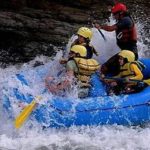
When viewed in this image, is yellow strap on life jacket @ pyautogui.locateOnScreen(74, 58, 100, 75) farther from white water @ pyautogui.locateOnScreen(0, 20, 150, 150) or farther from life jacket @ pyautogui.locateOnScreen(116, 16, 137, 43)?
life jacket @ pyautogui.locateOnScreen(116, 16, 137, 43)

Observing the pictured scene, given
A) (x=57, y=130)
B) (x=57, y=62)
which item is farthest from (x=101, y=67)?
(x=57, y=130)

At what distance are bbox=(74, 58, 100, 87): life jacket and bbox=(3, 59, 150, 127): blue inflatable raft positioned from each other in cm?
15

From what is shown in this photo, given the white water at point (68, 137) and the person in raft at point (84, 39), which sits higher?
the person in raft at point (84, 39)

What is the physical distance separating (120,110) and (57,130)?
3.27ft

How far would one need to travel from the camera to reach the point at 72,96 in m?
7.98

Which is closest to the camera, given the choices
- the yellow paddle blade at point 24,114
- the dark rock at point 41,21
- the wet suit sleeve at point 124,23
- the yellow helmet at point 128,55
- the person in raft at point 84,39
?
the yellow paddle blade at point 24,114

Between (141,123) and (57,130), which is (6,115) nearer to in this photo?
(57,130)

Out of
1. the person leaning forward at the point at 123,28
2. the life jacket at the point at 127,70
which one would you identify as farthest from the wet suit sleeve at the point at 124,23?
the life jacket at the point at 127,70

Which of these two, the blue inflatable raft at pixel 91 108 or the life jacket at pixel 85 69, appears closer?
the blue inflatable raft at pixel 91 108

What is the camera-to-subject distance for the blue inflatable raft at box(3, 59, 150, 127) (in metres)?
7.74

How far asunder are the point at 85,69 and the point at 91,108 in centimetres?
62

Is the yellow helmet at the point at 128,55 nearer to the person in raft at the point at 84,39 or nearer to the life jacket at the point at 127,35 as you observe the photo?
the person in raft at the point at 84,39

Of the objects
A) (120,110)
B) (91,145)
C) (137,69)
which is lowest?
(91,145)

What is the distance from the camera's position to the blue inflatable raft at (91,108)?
7.74m
